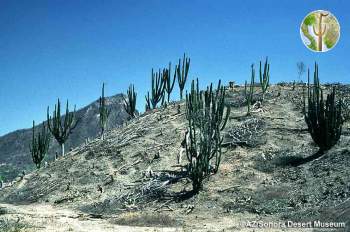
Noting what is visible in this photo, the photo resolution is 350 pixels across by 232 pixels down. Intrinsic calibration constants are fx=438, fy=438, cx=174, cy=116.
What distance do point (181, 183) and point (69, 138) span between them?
3434 cm

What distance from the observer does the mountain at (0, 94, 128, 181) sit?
4625 cm

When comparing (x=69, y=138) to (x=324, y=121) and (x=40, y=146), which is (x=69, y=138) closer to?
(x=40, y=146)

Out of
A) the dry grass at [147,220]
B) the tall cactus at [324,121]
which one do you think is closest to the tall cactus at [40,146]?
the dry grass at [147,220]

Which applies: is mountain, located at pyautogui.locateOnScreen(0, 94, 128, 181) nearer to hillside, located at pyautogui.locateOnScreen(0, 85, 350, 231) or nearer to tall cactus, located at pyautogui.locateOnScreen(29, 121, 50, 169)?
tall cactus, located at pyautogui.locateOnScreen(29, 121, 50, 169)

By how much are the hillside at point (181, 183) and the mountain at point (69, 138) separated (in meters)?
24.2

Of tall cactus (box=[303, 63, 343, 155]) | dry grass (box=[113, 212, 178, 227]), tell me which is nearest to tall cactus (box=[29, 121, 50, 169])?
dry grass (box=[113, 212, 178, 227])

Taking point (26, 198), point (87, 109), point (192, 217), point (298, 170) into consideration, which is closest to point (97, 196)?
point (26, 198)

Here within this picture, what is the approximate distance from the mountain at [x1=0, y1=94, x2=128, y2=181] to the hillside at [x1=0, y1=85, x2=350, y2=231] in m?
24.2

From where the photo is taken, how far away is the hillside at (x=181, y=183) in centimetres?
1172

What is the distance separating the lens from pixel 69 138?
47.5 meters

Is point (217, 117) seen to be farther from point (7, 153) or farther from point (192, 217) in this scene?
point (7, 153)

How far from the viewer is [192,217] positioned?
12.3 meters

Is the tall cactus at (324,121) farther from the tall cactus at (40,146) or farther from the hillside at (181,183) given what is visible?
the tall cactus at (40,146)

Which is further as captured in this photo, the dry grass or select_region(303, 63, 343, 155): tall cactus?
select_region(303, 63, 343, 155): tall cactus
